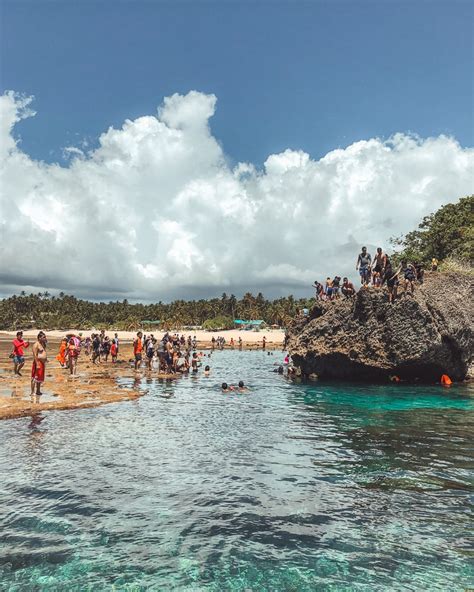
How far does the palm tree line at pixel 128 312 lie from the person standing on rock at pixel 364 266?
117m

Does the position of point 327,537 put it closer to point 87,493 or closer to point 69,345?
point 87,493

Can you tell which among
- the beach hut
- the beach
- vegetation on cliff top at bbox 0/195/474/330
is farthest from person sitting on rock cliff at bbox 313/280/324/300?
the beach hut

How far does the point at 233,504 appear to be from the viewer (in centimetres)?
788

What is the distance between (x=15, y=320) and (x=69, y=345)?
529 ft

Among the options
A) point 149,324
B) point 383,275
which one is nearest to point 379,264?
point 383,275

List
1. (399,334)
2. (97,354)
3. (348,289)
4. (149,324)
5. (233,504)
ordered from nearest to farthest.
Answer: (233,504) < (399,334) < (348,289) < (97,354) < (149,324)

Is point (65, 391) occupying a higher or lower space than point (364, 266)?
lower

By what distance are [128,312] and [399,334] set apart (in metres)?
157

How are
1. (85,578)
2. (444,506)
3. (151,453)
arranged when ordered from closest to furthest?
(85,578)
(444,506)
(151,453)

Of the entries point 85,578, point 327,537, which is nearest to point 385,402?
→ point 327,537

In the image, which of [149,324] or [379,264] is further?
[149,324]

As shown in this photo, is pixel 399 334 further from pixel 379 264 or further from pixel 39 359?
pixel 39 359

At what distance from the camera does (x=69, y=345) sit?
26.6m

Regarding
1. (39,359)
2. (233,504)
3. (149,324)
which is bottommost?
(233,504)
